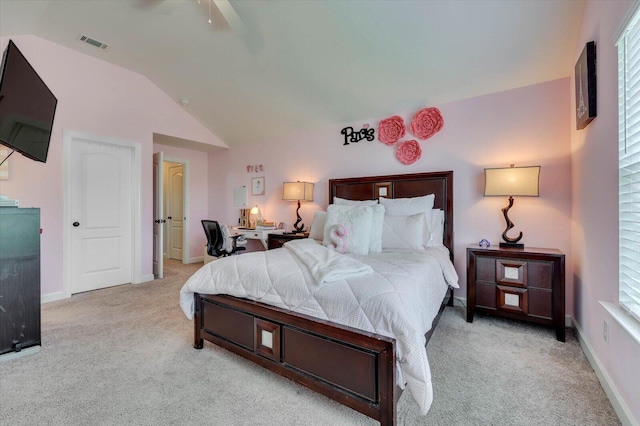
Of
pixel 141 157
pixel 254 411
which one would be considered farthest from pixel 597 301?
pixel 141 157

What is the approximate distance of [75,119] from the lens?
3.55 m

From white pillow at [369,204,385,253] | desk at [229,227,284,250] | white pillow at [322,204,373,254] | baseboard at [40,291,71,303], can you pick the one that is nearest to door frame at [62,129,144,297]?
baseboard at [40,291,71,303]

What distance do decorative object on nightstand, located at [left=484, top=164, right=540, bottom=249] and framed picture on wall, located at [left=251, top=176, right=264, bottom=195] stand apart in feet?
11.7

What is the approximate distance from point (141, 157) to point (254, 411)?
13.5ft

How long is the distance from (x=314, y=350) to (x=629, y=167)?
6.49 ft

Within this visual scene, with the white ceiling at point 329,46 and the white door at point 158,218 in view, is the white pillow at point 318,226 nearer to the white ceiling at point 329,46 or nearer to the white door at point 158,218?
the white ceiling at point 329,46

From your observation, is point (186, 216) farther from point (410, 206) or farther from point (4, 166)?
point (410, 206)

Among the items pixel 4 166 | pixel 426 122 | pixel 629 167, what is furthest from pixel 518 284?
pixel 4 166

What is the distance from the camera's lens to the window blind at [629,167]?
4.51 ft

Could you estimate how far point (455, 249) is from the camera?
10.5 feet

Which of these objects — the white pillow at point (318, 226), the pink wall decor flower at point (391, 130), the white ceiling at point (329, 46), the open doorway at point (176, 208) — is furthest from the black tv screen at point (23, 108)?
the pink wall decor flower at point (391, 130)

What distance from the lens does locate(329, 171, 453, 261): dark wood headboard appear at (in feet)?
10.4

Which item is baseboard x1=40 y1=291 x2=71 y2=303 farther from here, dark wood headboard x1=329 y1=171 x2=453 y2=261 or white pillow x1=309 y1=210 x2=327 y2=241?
dark wood headboard x1=329 y1=171 x2=453 y2=261

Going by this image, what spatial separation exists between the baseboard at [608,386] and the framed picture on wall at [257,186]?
14.7ft
